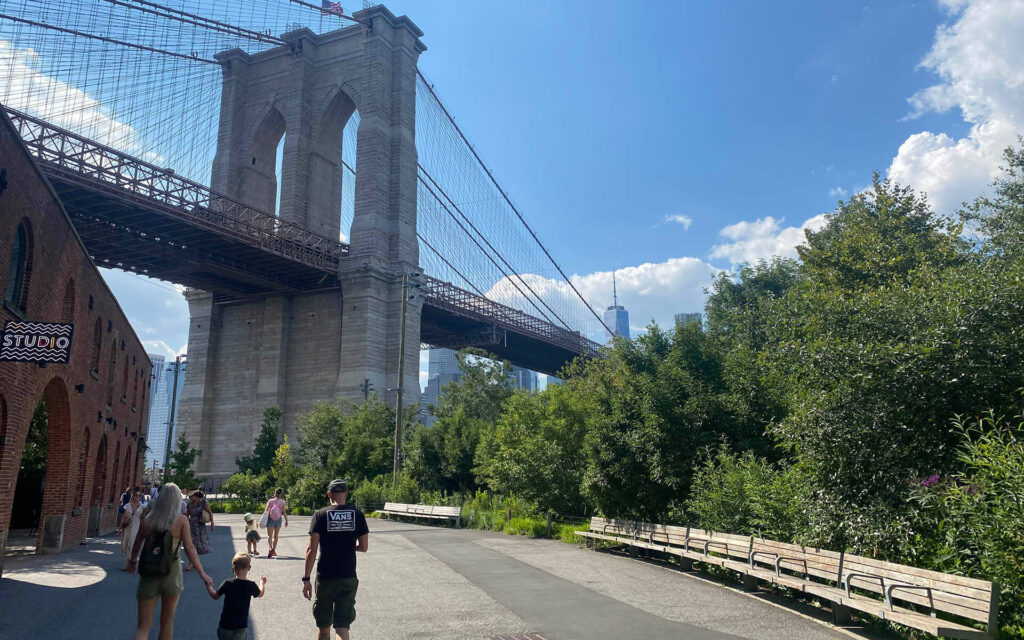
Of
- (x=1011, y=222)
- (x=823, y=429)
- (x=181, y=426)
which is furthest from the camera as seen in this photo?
(x=181, y=426)

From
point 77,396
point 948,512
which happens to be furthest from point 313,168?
point 948,512

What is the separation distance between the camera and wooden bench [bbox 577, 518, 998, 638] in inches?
250

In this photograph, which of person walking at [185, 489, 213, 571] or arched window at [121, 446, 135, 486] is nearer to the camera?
person walking at [185, 489, 213, 571]

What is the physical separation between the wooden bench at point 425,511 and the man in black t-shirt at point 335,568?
17.1 metres

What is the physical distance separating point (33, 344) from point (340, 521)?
22.6 ft

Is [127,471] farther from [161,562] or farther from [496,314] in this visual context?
[496,314]

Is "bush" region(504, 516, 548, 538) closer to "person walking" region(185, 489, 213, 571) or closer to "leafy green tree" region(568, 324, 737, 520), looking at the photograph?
"leafy green tree" region(568, 324, 737, 520)

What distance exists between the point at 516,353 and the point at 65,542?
193ft

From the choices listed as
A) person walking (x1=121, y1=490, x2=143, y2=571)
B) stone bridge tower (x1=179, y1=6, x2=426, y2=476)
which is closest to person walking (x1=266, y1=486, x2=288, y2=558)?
person walking (x1=121, y1=490, x2=143, y2=571)

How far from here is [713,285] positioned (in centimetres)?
3288

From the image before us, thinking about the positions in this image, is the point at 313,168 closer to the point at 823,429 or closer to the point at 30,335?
the point at 30,335

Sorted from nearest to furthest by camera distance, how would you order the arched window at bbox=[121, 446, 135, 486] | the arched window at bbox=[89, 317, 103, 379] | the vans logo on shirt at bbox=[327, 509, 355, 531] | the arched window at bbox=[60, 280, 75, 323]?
the vans logo on shirt at bbox=[327, 509, 355, 531]
the arched window at bbox=[60, 280, 75, 323]
the arched window at bbox=[89, 317, 103, 379]
the arched window at bbox=[121, 446, 135, 486]

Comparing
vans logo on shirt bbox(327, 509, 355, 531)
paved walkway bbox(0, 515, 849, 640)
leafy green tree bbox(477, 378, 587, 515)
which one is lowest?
paved walkway bbox(0, 515, 849, 640)

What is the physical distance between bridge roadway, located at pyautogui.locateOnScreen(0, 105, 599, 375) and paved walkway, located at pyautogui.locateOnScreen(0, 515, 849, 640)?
24352 millimetres
